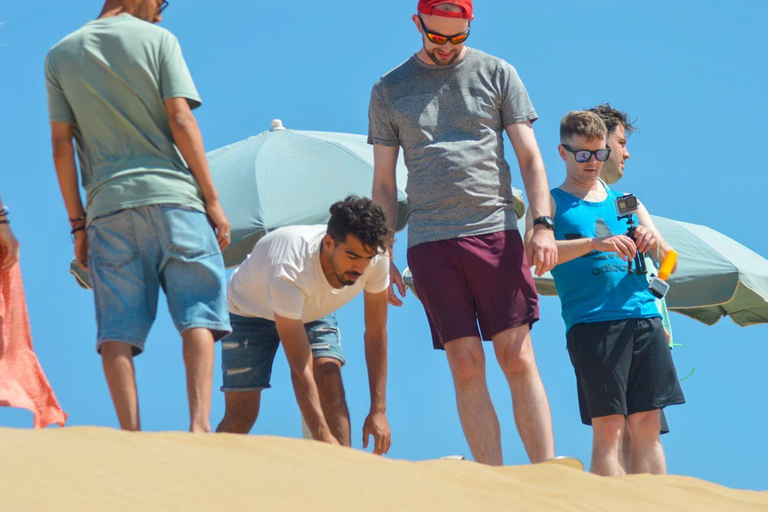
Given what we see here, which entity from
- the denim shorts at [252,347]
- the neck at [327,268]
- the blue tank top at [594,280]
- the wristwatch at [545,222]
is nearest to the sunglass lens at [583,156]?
the blue tank top at [594,280]

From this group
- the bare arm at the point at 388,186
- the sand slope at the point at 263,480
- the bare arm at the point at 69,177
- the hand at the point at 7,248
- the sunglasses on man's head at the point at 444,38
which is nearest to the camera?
the sand slope at the point at 263,480

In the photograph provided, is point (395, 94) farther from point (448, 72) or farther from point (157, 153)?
point (157, 153)

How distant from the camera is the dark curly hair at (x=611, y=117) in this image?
5691 millimetres

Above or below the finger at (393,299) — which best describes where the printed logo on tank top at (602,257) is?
above

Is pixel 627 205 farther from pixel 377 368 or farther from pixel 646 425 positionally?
pixel 377 368

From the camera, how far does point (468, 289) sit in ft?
14.8

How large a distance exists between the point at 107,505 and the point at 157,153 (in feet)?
5.39

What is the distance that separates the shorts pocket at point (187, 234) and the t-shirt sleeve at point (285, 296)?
89 cm

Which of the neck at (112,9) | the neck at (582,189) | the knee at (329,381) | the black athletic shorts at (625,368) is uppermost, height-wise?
the neck at (112,9)

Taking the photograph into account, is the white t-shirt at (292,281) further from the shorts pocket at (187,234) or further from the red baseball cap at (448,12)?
the red baseball cap at (448,12)

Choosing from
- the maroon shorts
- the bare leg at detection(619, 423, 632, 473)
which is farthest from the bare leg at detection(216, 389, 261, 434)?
the bare leg at detection(619, 423, 632, 473)

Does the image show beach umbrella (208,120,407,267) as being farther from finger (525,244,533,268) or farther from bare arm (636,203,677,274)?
finger (525,244,533,268)

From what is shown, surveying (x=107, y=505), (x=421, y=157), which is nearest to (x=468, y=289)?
(x=421, y=157)

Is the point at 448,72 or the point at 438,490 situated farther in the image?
the point at 448,72
